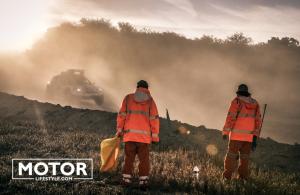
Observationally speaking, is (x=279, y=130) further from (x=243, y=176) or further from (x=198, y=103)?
(x=243, y=176)

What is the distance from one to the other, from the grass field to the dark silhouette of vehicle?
1803 centimetres

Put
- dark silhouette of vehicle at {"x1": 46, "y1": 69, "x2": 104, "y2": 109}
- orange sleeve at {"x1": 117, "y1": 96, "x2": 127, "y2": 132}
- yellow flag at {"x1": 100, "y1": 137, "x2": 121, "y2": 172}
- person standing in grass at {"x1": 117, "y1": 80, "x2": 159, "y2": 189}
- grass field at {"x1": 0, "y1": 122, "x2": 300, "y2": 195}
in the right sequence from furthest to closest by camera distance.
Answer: dark silhouette of vehicle at {"x1": 46, "y1": 69, "x2": 104, "y2": 109}, yellow flag at {"x1": 100, "y1": 137, "x2": 121, "y2": 172}, orange sleeve at {"x1": 117, "y1": 96, "x2": 127, "y2": 132}, person standing in grass at {"x1": 117, "y1": 80, "x2": 159, "y2": 189}, grass field at {"x1": 0, "y1": 122, "x2": 300, "y2": 195}

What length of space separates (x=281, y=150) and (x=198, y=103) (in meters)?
30.8

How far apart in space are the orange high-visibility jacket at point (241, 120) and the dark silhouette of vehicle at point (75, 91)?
22455 millimetres

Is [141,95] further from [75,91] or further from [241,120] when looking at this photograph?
[75,91]

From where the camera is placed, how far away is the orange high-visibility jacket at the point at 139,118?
28.7 ft

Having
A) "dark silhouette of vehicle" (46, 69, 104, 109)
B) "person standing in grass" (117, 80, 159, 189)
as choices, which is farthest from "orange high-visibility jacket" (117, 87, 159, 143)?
"dark silhouette of vehicle" (46, 69, 104, 109)

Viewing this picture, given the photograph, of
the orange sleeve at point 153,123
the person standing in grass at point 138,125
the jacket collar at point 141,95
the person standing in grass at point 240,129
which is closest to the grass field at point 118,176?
the person standing in grass at point 240,129

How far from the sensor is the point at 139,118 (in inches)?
346

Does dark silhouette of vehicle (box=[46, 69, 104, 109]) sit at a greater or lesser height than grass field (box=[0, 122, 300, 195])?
greater

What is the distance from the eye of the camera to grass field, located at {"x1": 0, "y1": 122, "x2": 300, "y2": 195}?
26.0 feet

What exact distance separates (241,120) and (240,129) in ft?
0.61

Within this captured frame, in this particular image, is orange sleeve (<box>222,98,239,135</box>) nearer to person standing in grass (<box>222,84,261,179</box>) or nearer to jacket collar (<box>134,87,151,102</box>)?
person standing in grass (<box>222,84,261,179</box>)

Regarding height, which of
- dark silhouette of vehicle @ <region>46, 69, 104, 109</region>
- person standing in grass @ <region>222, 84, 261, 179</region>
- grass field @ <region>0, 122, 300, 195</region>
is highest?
dark silhouette of vehicle @ <region>46, 69, 104, 109</region>
